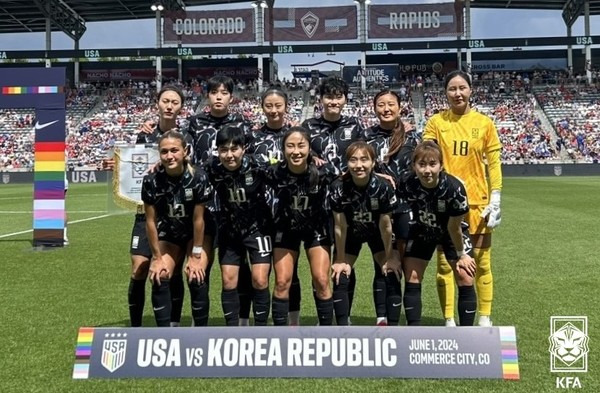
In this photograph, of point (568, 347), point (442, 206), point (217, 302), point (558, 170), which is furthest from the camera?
point (558, 170)

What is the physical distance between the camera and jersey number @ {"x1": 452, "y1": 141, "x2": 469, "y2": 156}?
5127mm

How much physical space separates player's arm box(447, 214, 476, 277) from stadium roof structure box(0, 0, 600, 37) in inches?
1658

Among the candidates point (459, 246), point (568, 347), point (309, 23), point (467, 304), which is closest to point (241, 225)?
point (459, 246)

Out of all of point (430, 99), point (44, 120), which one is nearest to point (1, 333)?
point (44, 120)

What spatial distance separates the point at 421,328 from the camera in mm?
4121

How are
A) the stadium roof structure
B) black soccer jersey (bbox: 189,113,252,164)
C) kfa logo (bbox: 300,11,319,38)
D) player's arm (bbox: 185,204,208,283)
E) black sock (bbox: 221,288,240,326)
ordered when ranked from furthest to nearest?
the stadium roof structure < kfa logo (bbox: 300,11,319,38) < black soccer jersey (bbox: 189,113,252,164) < black sock (bbox: 221,288,240,326) < player's arm (bbox: 185,204,208,283)

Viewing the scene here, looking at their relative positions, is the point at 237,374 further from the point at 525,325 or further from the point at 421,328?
the point at 525,325

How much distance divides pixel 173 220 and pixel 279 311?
1.15m

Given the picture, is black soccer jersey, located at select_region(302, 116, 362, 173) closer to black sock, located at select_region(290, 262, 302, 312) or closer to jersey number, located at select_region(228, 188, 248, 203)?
jersey number, located at select_region(228, 188, 248, 203)

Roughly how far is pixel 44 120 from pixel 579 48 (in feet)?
166

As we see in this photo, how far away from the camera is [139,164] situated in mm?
5949

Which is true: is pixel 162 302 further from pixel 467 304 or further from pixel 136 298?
pixel 467 304

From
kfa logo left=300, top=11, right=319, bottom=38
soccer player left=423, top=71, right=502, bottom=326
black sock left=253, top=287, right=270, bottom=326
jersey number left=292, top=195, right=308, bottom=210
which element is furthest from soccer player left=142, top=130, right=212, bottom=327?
kfa logo left=300, top=11, right=319, bottom=38

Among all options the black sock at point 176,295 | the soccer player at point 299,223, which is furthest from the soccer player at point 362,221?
the black sock at point 176,295
